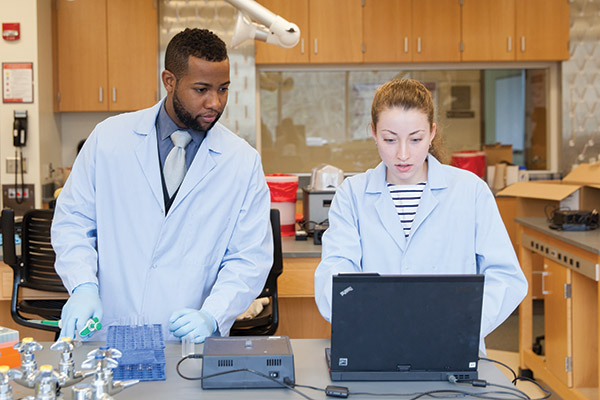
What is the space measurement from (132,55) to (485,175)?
2859mm

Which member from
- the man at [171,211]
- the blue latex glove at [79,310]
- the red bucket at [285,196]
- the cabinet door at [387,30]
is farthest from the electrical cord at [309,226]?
the cabinet door at [387,30]

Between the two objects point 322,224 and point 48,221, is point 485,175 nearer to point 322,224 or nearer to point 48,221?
point 322,224

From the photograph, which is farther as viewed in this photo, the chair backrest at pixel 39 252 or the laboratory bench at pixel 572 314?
the laboratory bench at pixel 572 314

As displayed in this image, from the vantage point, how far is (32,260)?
2.62 meters

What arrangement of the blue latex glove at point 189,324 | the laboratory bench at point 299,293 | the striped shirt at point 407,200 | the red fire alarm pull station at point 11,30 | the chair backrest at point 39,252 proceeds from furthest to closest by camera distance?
the red fire alarm pull station at point 11,30, the laboratory bench at point 299,293, the chair backrest at point 39,252, the striped shirt at point 407,200, the blue latex glove at point 189,324

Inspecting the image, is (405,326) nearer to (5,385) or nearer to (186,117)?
(5,385)

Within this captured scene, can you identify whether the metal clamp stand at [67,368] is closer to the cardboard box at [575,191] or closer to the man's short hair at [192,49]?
the man's short hair at [192,49]

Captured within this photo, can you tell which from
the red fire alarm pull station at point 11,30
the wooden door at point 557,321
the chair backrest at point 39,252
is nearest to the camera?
the chair backrest at point 39,252

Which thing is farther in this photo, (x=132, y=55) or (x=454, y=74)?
(x=454, y=74)

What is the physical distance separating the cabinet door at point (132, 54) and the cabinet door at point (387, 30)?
Answer: 1.60 meters

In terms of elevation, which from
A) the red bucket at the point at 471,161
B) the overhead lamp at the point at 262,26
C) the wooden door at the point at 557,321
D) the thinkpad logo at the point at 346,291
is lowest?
the wooden door at the point at 557,321

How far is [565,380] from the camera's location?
298cm

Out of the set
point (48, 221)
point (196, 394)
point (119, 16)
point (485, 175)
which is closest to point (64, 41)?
point (119, 16)

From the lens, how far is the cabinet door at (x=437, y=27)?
5.08 meters
